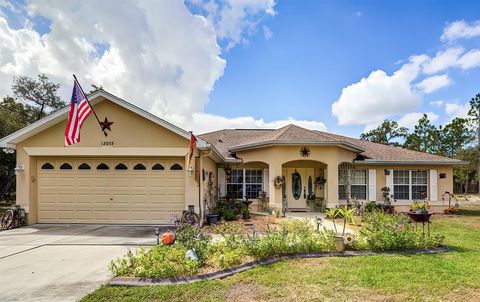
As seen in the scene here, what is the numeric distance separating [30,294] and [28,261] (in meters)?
2.26

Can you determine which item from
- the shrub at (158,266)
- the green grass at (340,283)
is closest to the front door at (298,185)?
the green grass at (340,283)

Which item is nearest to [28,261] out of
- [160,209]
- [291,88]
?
[160,209]

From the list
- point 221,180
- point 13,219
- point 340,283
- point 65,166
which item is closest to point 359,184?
point 221,180

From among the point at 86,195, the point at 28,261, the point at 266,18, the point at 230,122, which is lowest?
the point at 28,261

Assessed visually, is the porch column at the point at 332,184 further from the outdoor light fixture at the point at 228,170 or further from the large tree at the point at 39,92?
the large tree at the point at 39,92

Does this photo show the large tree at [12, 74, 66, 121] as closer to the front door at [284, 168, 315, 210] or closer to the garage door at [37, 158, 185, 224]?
the garage door at [37, 158, 185, 224]

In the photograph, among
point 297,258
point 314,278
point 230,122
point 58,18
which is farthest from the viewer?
point 230,122

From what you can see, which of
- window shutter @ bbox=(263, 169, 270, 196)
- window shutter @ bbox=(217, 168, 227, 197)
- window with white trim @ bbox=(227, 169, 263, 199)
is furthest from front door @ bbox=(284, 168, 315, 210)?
window shutter @ bbox=(217, 168, 227, 197)

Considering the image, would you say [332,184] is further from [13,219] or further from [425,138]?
[425,138]

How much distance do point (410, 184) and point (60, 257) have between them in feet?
54.7

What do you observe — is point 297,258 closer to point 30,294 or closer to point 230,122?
point 30,294

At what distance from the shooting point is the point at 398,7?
1064 cm

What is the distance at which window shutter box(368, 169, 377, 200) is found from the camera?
591 inches

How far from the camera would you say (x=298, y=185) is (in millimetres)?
15586
